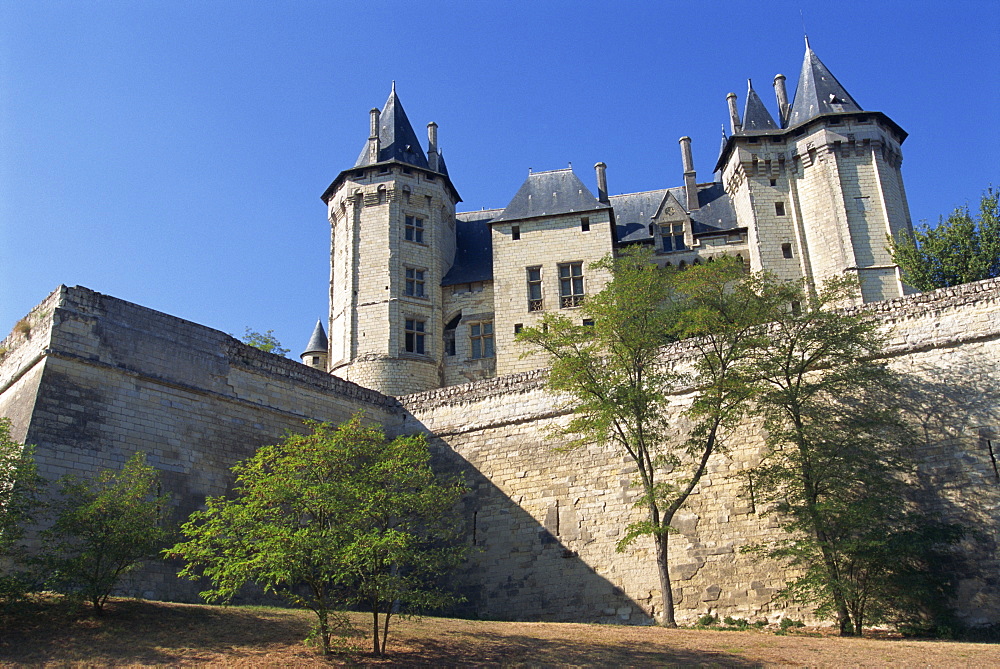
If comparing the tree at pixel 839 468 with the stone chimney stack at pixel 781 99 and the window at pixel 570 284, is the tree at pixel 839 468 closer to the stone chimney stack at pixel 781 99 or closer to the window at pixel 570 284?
the window at pixel 570 284

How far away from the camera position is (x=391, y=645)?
479 inches

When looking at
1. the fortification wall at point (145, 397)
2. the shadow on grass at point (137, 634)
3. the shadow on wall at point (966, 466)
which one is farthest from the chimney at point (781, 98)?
the shadow on grass at point (137, 634)

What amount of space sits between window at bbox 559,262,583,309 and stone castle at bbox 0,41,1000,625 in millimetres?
77

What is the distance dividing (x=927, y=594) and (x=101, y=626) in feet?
41.8

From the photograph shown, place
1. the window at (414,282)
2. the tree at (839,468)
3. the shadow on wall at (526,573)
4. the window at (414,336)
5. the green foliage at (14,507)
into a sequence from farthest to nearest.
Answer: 1. the window at (414,282)
2. the window at (414,336)
3. the shadow on wall at (526,573)
4. the tree at (839,468)
5. the green foliage at (14,507)

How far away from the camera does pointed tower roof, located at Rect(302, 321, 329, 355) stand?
38.2 m

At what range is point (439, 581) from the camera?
19.5 meters

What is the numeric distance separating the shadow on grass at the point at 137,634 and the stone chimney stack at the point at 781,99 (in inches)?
1054

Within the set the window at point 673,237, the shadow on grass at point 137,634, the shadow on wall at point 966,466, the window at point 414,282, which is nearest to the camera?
the shadow on grass at point 137,634

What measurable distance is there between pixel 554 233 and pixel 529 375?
11.1m

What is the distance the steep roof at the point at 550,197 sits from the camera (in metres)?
30.9

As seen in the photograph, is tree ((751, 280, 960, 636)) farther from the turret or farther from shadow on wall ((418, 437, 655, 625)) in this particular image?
the turret

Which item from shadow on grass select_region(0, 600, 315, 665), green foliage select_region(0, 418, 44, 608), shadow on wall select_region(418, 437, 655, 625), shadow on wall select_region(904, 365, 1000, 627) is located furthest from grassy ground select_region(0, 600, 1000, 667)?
shadow on wall select_region(418, 437, 655, 625)

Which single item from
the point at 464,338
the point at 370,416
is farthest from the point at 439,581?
the point at 464,338
